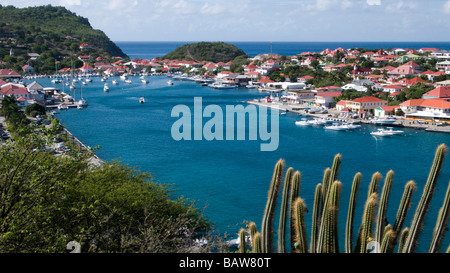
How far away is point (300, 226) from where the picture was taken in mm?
4117

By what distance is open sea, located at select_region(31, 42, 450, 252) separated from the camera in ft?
38.0

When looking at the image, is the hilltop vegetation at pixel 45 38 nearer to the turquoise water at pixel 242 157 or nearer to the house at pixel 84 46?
the house at pixel 84 46

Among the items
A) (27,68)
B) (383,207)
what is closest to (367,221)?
(383,207)

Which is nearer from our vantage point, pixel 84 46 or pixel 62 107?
pixel 62 107

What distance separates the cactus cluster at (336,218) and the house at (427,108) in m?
20.7

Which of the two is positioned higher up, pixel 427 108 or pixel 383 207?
pixel 383 207

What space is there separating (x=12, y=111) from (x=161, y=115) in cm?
842

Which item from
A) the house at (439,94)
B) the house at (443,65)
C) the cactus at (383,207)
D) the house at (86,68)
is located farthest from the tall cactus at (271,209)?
the house at (86,68)

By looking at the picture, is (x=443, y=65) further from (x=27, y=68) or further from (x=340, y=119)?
→ (x=27, y=68)

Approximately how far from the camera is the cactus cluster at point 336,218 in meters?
3.95

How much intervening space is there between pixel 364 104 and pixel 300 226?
22.6m

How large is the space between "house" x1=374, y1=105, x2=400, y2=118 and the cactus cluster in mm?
21174

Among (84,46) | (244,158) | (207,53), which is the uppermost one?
(84,46)

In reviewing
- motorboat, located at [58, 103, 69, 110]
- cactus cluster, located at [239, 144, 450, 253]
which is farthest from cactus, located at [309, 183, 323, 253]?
motorboat, located at [58, 103, 69, 110]
